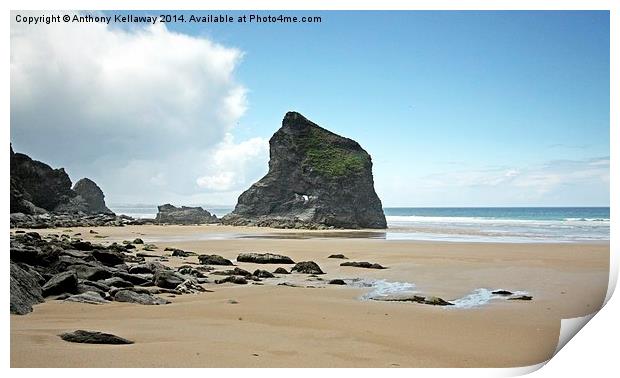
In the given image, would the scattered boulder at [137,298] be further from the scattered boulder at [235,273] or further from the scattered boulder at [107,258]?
the scattered boulder at [235,273]

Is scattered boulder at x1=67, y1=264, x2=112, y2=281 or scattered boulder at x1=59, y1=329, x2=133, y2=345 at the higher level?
scattered boulder at x1=67, y1=264, x2=112, y2=281

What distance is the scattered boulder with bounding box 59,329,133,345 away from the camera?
11.7 ft

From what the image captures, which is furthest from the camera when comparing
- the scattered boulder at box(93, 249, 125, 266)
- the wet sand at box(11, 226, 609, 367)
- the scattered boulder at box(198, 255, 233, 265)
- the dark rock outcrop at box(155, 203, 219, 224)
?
the dark rock outcrop at box(155, 203, 219, 224)

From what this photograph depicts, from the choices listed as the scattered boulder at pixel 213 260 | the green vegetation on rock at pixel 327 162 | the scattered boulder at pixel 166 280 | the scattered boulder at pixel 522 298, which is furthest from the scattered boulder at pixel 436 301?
the green vegetation on rock at pixel 327 162

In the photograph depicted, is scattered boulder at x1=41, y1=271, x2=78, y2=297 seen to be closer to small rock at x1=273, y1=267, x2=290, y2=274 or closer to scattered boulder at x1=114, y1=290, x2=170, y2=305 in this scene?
scattered boulder at x1=114, y1=290, x2=170, y2=305

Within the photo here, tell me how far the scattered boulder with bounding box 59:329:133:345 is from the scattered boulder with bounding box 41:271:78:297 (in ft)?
3.54

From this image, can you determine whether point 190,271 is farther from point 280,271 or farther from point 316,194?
point 316,194

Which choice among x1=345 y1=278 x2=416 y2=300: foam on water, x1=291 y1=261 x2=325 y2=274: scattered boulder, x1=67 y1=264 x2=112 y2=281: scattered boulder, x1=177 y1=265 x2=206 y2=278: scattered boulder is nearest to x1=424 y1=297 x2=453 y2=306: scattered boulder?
x1=345 y1=278 x2=416 y2=300: foam on water

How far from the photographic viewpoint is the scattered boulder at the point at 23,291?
402 cm

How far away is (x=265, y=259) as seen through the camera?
770cm

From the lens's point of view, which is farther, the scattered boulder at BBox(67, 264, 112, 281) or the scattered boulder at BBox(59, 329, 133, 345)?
the scattered boulder at BBox(67, 264, 112, 281)

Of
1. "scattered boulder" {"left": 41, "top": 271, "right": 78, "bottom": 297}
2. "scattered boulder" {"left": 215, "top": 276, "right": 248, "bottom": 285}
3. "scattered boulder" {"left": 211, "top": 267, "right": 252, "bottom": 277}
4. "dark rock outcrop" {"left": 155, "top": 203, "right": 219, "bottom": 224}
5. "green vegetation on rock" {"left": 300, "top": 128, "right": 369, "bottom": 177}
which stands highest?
"green vegetation on rock" {"left": 300, "top": 128, "right": 369, "bottom": 177}

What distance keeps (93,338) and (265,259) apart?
4.21 metres

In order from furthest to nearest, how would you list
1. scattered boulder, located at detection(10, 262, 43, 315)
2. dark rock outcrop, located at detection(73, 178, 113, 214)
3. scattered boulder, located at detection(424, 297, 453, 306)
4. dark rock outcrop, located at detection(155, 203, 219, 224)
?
dark rock outcrop, located at detection(155, 203, 219, 224), dark rock outcrop, located at detection(73, 178, 113, 214), scattered boulder, located at detection(424, 297, 453, 306), scattered boulder, located at detection(10, 262, 43, 315)
